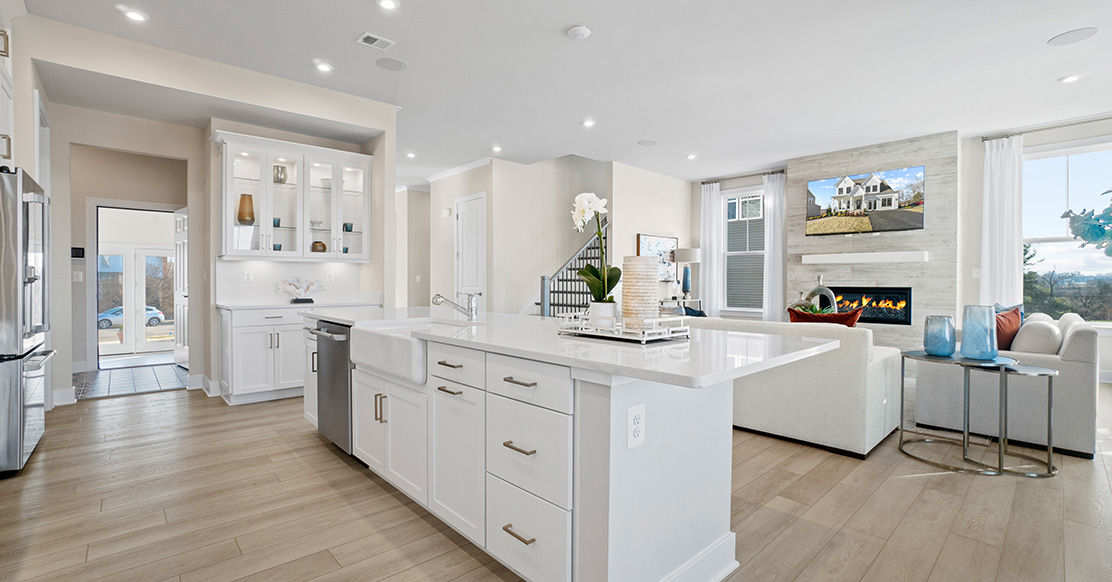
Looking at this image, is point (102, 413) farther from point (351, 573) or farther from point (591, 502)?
point (591, 502)

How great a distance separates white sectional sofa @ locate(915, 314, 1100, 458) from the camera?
2.96m

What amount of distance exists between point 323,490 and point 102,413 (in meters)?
2.77

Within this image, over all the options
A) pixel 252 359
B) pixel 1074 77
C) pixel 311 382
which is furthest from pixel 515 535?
pixel 1074 77

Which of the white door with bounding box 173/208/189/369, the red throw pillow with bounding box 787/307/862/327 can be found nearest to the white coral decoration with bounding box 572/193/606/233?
the red throw pillow with bounding box 787/307/862/327

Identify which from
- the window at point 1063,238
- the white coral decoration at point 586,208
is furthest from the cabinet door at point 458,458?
the window at point 1063,238

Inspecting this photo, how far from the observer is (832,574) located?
1.80m

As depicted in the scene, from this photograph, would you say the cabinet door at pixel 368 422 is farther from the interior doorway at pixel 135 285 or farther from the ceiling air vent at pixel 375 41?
the interior doorway at pixel 135 285

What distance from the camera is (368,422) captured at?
2588mm

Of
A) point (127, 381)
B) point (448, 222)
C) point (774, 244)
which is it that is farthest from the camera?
point (448, 222)

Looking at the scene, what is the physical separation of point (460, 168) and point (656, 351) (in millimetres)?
6824

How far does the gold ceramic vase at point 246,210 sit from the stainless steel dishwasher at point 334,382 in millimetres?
1997

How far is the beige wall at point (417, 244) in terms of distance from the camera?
9.40 meters

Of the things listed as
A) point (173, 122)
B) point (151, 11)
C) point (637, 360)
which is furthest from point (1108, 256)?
point (173, 122)

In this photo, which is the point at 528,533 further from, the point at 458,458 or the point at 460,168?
the point at 460,168
